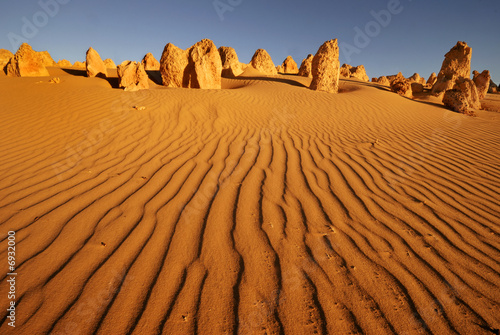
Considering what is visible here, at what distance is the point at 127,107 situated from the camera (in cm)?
527

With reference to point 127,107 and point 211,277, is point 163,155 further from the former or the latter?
point 127,107

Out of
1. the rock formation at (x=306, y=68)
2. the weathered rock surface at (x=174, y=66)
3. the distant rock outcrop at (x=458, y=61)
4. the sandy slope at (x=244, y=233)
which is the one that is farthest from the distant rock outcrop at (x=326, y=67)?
the distant rock outcrop at (x=458, y=61)

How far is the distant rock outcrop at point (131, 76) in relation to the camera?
7543 millimetres

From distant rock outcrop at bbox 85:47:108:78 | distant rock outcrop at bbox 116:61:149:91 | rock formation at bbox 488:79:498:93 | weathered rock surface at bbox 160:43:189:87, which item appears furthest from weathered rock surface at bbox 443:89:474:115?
rock formation at bbox 488:79:498:93

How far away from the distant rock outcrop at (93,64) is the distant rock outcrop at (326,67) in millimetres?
9594

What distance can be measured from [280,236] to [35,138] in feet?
15.3

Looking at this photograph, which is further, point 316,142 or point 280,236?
point 316,142

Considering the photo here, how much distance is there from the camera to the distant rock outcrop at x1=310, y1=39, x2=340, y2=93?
9.95 meters

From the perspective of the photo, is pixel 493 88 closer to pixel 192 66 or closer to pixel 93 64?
pixel 192 66

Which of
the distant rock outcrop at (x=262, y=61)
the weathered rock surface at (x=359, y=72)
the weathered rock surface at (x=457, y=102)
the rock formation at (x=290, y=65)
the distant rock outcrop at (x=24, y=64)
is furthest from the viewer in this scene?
the rock formation at (x=290, y=65)

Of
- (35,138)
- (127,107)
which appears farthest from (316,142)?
(35,138)

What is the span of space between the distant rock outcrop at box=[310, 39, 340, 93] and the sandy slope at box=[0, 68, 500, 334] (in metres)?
6.93

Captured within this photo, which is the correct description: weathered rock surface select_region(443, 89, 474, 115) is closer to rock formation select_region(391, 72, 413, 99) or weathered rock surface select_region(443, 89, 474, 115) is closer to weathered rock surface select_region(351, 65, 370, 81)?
rock formation select_region(391, 72, 413, 99)

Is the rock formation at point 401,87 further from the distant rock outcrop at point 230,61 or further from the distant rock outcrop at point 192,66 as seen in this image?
the distant rock outcrop at point 192,66
